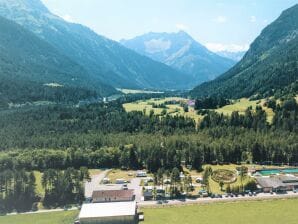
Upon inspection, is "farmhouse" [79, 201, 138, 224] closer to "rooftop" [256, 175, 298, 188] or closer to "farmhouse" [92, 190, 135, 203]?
"farmhouse" [92, 190, 135, 203]

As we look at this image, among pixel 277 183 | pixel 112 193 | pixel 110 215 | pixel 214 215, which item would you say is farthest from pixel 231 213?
pixel 112 193

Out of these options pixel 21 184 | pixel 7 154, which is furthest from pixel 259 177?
pixel 7 154

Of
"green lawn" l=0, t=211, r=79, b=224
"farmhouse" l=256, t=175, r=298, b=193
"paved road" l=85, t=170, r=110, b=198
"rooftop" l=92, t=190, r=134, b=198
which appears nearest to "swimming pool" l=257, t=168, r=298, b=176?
"farmhouse" l=256, t=175, r=298, b=193

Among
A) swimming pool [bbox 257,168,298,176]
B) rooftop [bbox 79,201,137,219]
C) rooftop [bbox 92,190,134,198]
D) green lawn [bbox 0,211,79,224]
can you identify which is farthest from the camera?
swimming pool [bbox 257,168,298,176]

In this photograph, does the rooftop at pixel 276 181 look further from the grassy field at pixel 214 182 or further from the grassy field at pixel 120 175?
the grassy field at pixel 120 175

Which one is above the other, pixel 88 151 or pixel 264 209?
pixel 88 151

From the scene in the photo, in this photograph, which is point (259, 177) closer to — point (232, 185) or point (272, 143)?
point (232, 185)
